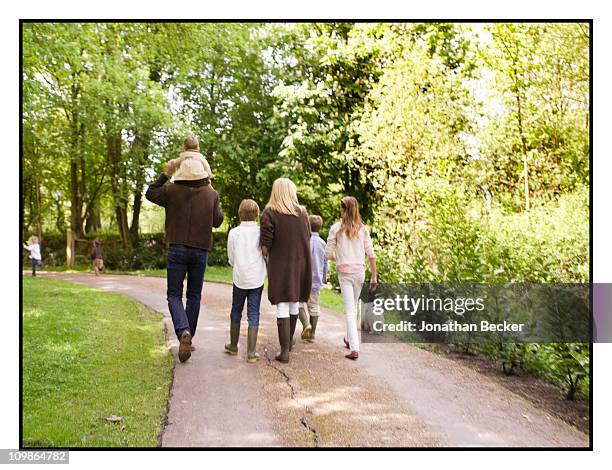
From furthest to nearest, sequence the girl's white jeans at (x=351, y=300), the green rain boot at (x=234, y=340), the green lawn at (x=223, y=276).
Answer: the green lawn at (x=223, y=276)
the girl's white jeans at (x=351, y=300)
the green rain boot at (x=234, y=340)

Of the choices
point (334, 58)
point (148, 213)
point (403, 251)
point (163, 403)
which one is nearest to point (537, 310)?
point (403, 251)

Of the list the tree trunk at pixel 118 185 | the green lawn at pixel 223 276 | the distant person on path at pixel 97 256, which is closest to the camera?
the green lawn at pixel 223 276

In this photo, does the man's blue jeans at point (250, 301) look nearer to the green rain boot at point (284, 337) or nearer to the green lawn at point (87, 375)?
the green rain boot at point (284, 337)

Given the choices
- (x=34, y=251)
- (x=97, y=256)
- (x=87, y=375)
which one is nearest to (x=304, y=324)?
(x=87, y=375)

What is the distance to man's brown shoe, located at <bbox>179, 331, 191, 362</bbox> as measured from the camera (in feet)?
14.1

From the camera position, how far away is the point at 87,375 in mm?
3943

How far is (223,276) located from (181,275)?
1958 millimetres

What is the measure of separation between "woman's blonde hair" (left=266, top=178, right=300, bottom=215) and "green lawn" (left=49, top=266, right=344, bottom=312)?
1677 mm

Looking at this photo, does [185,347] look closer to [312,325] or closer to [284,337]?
[284,337]

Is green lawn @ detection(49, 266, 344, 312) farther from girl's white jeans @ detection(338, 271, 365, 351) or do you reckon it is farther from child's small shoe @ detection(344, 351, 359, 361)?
child's small shoe @ detection(344, 351, 359, 361)

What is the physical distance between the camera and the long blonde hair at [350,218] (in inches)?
193

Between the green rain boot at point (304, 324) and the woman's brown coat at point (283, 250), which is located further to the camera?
the green rain boot at point (304, 324)

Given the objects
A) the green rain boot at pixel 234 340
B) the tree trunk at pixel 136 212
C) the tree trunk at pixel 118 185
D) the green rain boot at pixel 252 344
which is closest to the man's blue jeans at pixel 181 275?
the green rain boot at pixel 234 340

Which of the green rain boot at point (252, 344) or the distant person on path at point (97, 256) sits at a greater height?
the distant person on path at point (97, 256)
